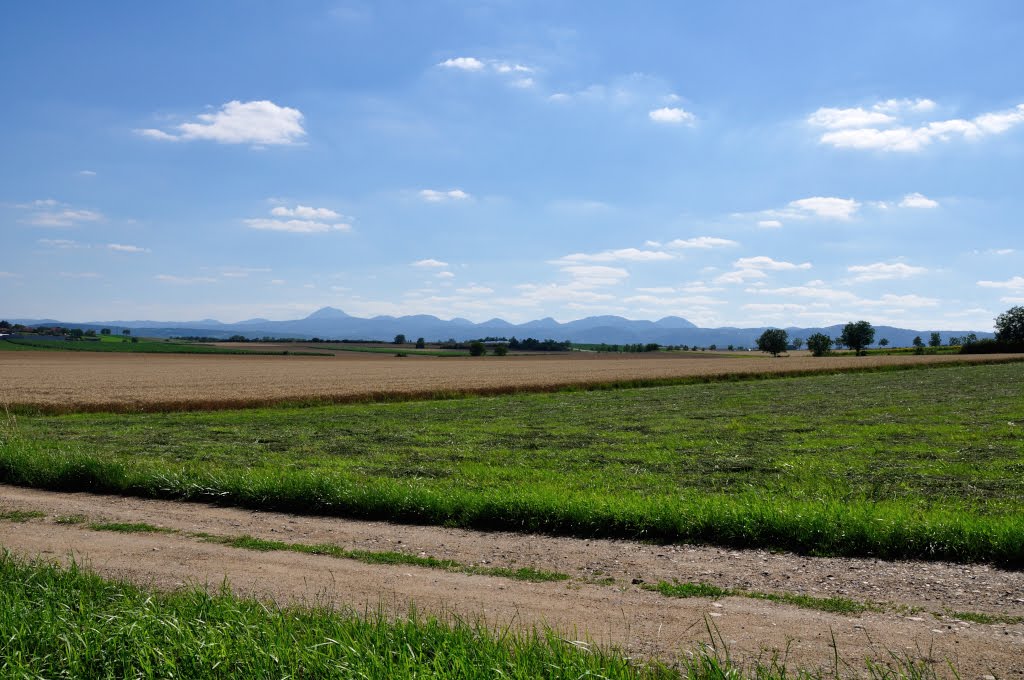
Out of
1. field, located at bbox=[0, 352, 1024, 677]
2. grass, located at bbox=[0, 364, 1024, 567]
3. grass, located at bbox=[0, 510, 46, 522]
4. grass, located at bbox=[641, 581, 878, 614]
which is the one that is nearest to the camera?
field, located at bbox=[0, 352, 1024, 677]

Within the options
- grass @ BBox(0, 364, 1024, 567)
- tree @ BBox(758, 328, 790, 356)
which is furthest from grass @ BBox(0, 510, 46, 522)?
tree @ BBox(758, 328, 790, 356)

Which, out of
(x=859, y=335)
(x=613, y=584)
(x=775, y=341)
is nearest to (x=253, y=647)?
(x=613, y=584)

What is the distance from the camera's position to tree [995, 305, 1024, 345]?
478 ft

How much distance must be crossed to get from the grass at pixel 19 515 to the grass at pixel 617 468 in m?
2.10

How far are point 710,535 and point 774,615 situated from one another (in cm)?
333

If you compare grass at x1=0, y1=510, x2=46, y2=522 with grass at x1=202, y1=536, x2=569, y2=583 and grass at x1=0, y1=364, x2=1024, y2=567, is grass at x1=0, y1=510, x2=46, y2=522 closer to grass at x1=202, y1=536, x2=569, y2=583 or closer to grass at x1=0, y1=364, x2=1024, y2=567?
grass at x1=0, y1=364, x2=1024, y2=567

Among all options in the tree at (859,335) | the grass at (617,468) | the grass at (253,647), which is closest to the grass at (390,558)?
the grass at (617,468)

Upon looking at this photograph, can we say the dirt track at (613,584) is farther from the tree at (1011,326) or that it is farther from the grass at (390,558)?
the tree at (1011,326)

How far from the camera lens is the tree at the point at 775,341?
554 ft

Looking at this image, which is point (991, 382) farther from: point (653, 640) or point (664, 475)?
point (653, 640)

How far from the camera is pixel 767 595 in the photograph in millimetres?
7477

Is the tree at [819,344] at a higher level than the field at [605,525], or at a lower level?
higher

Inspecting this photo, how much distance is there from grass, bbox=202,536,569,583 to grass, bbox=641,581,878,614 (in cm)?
126

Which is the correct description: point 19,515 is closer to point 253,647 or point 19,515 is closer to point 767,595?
point 253,647
